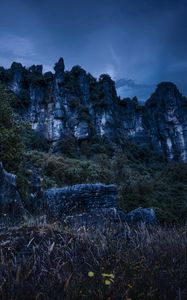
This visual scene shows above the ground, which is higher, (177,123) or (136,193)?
(177,123)

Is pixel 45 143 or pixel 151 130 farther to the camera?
pixel 151 130

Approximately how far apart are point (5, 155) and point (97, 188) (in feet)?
17.3

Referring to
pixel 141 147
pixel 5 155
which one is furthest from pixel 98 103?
pixel 5 155

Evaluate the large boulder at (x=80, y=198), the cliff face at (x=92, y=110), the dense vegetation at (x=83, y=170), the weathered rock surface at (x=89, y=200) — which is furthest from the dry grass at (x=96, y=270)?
the cliff face at (x=92, y=110)

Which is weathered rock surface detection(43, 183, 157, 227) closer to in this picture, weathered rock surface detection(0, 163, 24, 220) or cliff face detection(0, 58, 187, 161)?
weathered rock surface detection(0, 163, 24, 220)

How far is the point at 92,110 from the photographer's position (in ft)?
244

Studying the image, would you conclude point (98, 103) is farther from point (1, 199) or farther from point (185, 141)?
point (1, 199)


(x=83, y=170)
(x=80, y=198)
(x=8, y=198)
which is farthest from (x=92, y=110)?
(x=8, y=198)

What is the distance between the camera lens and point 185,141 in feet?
296

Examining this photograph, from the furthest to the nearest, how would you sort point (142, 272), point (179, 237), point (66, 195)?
1. point (66, 195)
2. point (179, 237)
3. point (142, 272)

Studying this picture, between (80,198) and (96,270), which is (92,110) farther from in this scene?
(96,270)

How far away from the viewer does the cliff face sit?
217ft

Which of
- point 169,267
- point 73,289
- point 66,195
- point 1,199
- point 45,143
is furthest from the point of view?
point 45,143

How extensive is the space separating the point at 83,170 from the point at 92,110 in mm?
45792
